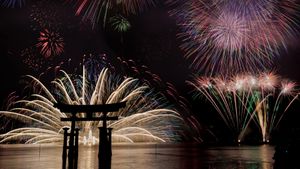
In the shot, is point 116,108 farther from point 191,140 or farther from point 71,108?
point 191,140

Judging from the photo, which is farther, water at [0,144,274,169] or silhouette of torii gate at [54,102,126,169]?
water at [0,144,274,169]

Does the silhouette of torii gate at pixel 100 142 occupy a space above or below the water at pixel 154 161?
above

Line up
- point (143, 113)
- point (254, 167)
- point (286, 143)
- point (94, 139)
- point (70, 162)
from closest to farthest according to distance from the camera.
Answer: point (286, 143) < point (70, 162) < point (254, 167) < point (143, 113) < point (94, 139)

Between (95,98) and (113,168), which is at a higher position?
(95,98)

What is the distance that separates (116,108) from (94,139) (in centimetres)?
3182

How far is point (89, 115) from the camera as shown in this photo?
669 inches

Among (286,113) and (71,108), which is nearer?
(71,108)

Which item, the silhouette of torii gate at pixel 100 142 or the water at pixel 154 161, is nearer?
the silhouette of torii gate at pixel 100 142

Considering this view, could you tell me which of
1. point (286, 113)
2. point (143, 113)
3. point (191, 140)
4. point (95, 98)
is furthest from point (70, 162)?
point (286, 113)

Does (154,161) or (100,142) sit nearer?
(100,142)

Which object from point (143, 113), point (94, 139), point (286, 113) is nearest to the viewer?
point (143, 113)

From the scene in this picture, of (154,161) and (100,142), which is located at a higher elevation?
(100,142)

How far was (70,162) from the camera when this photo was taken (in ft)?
48.9

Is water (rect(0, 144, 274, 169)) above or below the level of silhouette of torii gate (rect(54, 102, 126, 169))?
below
